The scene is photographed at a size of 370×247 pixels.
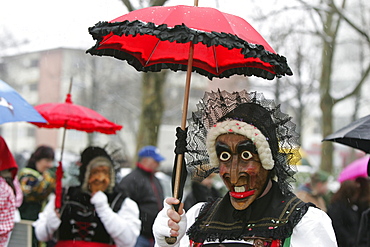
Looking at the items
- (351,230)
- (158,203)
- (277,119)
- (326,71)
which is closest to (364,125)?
(277,119)

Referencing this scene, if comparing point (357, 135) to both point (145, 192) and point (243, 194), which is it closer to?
point (243, 194)

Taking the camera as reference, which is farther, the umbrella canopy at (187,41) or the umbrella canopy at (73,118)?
the umbrella canopy at (73,118)

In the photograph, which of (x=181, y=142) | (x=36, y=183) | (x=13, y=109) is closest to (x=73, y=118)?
(x=13, y=109)

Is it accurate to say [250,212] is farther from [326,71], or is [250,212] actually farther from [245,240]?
[326,71]

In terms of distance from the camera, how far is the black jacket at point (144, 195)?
7.75m

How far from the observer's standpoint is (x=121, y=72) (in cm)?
3005

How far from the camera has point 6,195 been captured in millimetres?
4750

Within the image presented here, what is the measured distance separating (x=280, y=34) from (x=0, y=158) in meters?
9.85

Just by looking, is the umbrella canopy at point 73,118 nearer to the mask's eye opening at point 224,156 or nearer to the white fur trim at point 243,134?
the white fur trim at point 243,134

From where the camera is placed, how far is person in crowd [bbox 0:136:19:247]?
4730 millimetres

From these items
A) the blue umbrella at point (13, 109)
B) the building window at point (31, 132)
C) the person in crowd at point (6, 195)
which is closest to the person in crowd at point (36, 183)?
the person in crowd at point (6, 195)

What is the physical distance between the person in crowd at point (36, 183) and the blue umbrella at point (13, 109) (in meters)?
2.51

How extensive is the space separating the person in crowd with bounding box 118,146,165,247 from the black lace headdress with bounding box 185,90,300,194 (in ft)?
13.3

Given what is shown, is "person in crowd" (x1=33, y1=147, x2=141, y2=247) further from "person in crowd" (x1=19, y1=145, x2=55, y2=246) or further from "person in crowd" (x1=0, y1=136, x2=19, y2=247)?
"person in crowd" (x1=19, y1=145, x2=55, y2=246)
